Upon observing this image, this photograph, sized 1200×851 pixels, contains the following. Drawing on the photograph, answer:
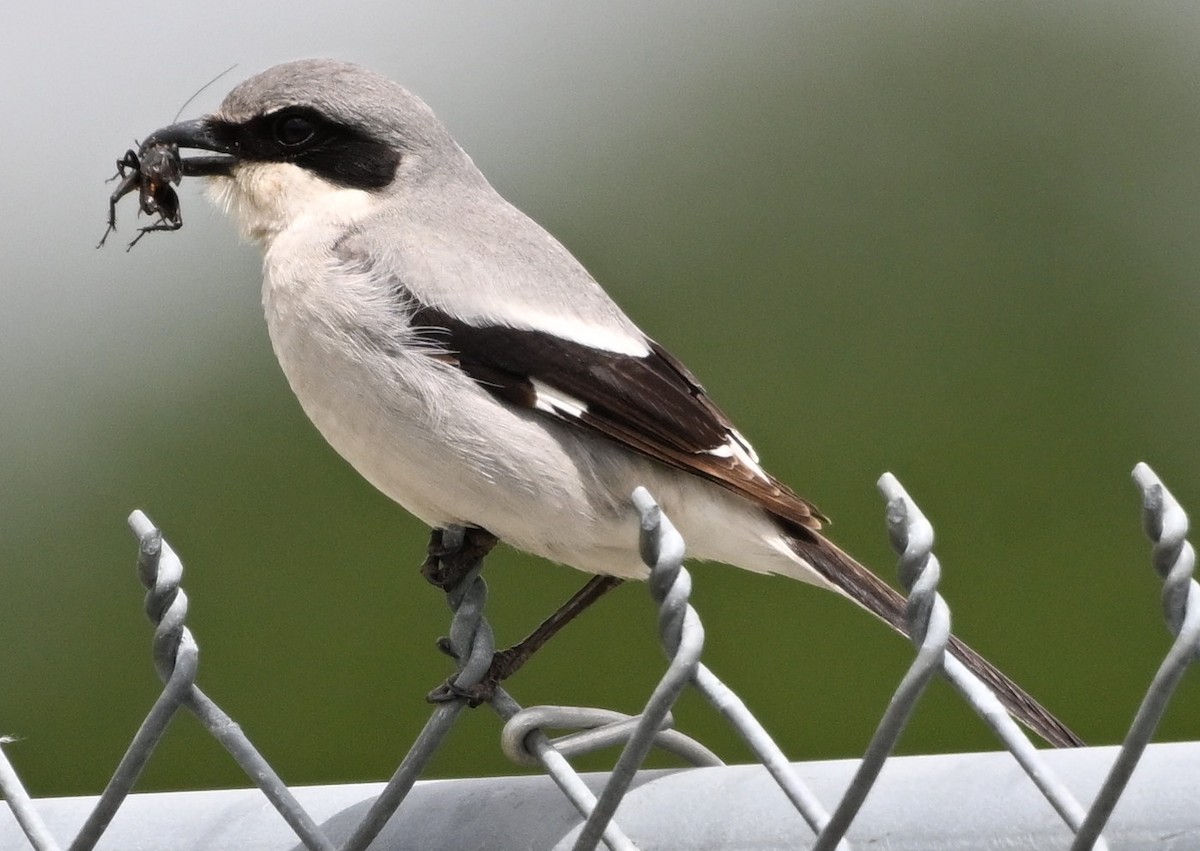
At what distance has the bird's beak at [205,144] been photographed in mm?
2732

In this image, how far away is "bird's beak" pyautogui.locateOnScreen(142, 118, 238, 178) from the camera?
273 centimetres

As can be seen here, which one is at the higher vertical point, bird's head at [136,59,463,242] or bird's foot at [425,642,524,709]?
bird's head at [136,59,463,242]

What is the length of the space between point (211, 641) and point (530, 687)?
819mm

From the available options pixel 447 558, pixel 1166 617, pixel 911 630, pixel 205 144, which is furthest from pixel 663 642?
pixel 205 144

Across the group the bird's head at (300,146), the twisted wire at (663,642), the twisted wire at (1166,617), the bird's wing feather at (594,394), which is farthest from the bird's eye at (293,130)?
the twisted wire at (1166,617)

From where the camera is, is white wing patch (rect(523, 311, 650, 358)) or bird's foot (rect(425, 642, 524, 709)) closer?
bird's foot (rect(425, 642, 524, 709))

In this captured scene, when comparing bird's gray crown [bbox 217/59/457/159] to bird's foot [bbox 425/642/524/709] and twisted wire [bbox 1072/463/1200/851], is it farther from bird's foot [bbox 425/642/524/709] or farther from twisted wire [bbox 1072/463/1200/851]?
twisted wire [bbox 1072/463/1200/851]

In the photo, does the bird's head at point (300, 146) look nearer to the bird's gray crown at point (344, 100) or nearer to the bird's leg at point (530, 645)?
the bird's gray crown at point (344, 100)

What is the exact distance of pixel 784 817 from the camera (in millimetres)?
1240

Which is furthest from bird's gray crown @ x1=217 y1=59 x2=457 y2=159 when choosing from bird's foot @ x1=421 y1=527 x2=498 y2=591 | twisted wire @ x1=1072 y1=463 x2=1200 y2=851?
twisted wire @ x1=1072 y1=463 x2=1200 y2=851

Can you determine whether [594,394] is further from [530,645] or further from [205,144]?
[205,144]

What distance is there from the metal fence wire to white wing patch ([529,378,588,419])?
0.90 meters

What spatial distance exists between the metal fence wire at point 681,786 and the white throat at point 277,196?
139cm

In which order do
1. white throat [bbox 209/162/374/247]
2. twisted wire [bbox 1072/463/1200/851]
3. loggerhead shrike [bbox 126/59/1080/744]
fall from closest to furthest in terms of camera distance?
1. twisted wire [bbox 1072/463/1200/851]
2. loggerhead shrike [bbox 126/59/1080/744]
3. white throat [bbox 209/162/374/247]
